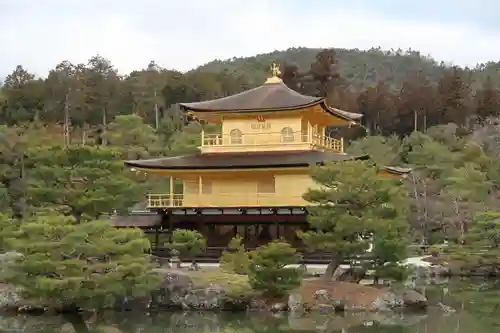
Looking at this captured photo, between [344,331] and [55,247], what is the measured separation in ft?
22.5

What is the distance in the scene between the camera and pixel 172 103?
56156mm

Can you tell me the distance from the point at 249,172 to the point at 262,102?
2.79 meters

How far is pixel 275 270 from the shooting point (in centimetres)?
1894

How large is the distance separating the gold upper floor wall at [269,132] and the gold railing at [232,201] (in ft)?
6.58

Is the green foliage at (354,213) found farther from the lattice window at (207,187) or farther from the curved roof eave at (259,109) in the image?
the lattice window at (207,187)

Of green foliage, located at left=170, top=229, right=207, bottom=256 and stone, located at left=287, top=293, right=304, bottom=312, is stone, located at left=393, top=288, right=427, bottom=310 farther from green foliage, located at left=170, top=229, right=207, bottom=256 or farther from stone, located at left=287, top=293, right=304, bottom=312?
green foliage, located at left=170, top=229, right=207, bottom=256

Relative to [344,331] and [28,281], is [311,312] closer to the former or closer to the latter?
[344,331]

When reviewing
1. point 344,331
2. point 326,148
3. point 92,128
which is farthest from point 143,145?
point 344,331

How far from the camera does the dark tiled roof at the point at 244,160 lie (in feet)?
81.3

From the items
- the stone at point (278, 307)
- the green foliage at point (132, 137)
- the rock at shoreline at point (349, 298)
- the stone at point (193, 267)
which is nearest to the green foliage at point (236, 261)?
the stone at point (193, 267)

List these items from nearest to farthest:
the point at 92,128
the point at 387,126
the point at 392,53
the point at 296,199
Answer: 1. the point at 296,199
2. the point at 92,128
3. the point at 387,126
4. the point at 392,53

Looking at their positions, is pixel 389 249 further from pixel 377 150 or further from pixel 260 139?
pixel 377 150

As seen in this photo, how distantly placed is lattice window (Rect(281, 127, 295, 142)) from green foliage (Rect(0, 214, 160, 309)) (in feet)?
29.4

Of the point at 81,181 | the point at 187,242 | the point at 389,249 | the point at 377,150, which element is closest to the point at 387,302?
the point at 389,249
